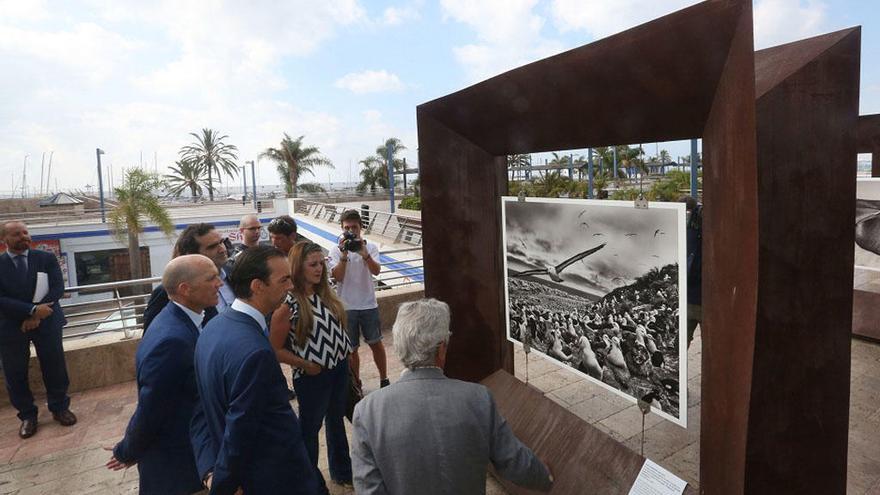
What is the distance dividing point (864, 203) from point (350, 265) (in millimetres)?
5439

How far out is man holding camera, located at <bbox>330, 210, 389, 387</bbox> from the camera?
398 cm

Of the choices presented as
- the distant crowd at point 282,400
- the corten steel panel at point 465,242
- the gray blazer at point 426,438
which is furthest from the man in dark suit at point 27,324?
the gray blazer at point 426,438

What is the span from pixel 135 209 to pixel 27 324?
65.6ft

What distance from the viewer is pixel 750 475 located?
5.51ft

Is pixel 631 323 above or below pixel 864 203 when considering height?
Answer: below

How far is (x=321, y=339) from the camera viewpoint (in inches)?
105

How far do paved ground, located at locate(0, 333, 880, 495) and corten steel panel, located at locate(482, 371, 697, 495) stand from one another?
0.45 metres

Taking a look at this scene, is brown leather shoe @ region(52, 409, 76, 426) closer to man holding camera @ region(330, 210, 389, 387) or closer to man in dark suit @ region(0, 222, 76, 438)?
man in dark suit @ region(0, 222, 76, 438)

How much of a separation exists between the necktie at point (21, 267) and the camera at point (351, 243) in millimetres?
2449

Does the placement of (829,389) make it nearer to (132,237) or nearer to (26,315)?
(26,315)

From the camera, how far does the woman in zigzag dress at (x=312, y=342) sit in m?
2.60

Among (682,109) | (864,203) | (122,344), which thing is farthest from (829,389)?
(122,344)

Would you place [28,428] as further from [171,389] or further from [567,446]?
[567,446]

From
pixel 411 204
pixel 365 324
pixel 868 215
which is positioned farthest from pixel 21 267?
pixel 411 204
